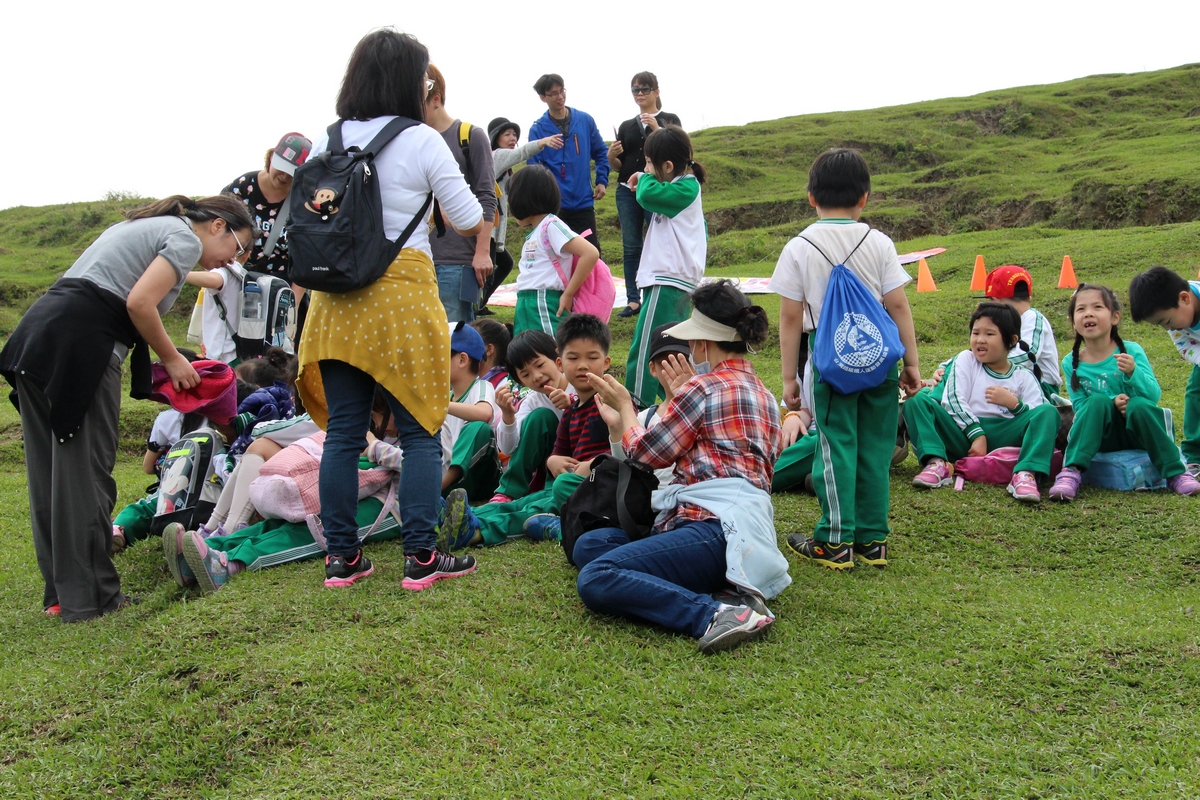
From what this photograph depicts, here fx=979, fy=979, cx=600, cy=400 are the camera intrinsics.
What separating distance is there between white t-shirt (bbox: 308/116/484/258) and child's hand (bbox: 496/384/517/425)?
1396 mm

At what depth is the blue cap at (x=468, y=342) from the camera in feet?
17.9

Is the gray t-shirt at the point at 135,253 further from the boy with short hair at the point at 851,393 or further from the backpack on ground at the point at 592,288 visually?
the boy with short hair at the point at 851,393

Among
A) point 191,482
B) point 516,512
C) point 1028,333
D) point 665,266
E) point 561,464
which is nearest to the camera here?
point 516,512

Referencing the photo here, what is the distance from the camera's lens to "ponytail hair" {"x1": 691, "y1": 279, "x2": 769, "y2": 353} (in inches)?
148

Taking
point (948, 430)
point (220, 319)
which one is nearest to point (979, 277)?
point (948, 430)

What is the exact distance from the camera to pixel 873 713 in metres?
2.80

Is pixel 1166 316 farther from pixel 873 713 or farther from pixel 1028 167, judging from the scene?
pixel 1028 167

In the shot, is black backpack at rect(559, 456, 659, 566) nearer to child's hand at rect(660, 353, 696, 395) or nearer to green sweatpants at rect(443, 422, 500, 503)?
child's hand at rect(660, 353, 696, 395)

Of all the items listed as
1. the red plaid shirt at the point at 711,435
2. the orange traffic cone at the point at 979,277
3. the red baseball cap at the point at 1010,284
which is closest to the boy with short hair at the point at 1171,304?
the red baseball cap at the point at 1010,284

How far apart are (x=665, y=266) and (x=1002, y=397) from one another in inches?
78.3

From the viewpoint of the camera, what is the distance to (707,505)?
3539 millimetres

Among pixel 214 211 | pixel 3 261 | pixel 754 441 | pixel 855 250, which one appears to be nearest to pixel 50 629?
pixel 214 211

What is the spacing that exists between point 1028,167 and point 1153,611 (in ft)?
58.9

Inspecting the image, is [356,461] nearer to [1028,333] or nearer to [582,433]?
[582,433]
